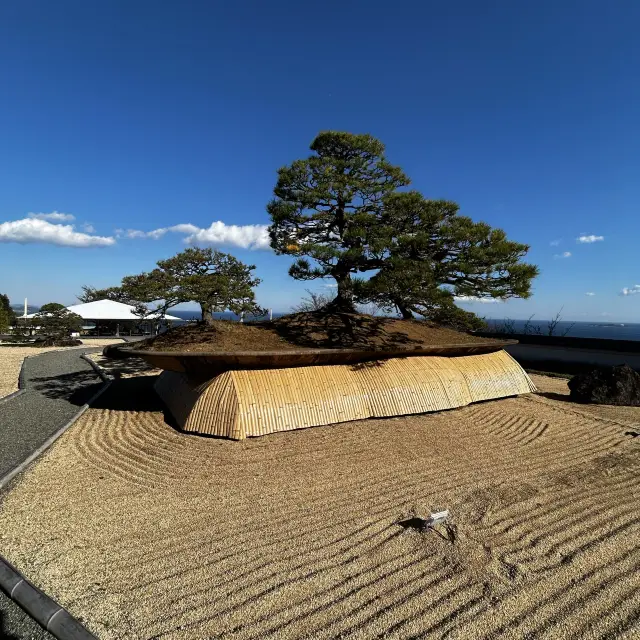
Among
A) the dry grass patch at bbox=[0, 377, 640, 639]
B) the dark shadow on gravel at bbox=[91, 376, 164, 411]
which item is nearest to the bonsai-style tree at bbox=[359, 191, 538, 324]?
the dry grass patch at bbox=[0, 377, 640, 639]

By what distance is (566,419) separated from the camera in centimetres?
902

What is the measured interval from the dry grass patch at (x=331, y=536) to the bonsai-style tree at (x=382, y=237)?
327 centimetres

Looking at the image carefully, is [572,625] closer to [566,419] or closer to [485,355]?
[566,419]

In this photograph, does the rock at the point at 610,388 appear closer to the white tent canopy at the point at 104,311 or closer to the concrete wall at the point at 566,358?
the concrete wall at the point at 566,358

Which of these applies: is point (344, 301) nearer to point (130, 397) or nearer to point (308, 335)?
point (308, 335)

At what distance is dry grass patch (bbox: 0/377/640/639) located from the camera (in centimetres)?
310

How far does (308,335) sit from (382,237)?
2897 millimetres

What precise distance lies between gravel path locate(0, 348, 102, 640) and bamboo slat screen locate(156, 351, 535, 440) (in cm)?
228

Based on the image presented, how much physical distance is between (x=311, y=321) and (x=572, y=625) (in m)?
8.43

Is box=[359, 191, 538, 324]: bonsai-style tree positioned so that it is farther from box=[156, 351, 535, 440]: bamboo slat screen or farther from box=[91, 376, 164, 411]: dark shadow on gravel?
box=[91, 376, 164, 411]: dark shadow on gravel

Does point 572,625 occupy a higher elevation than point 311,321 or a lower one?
lower

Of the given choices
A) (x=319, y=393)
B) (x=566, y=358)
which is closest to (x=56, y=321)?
(x=319, y=393)

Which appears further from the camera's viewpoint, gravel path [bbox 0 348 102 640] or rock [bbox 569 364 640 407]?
rock [bbox 569 364 640 407]

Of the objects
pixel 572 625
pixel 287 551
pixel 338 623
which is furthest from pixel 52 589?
pixel 572 625
